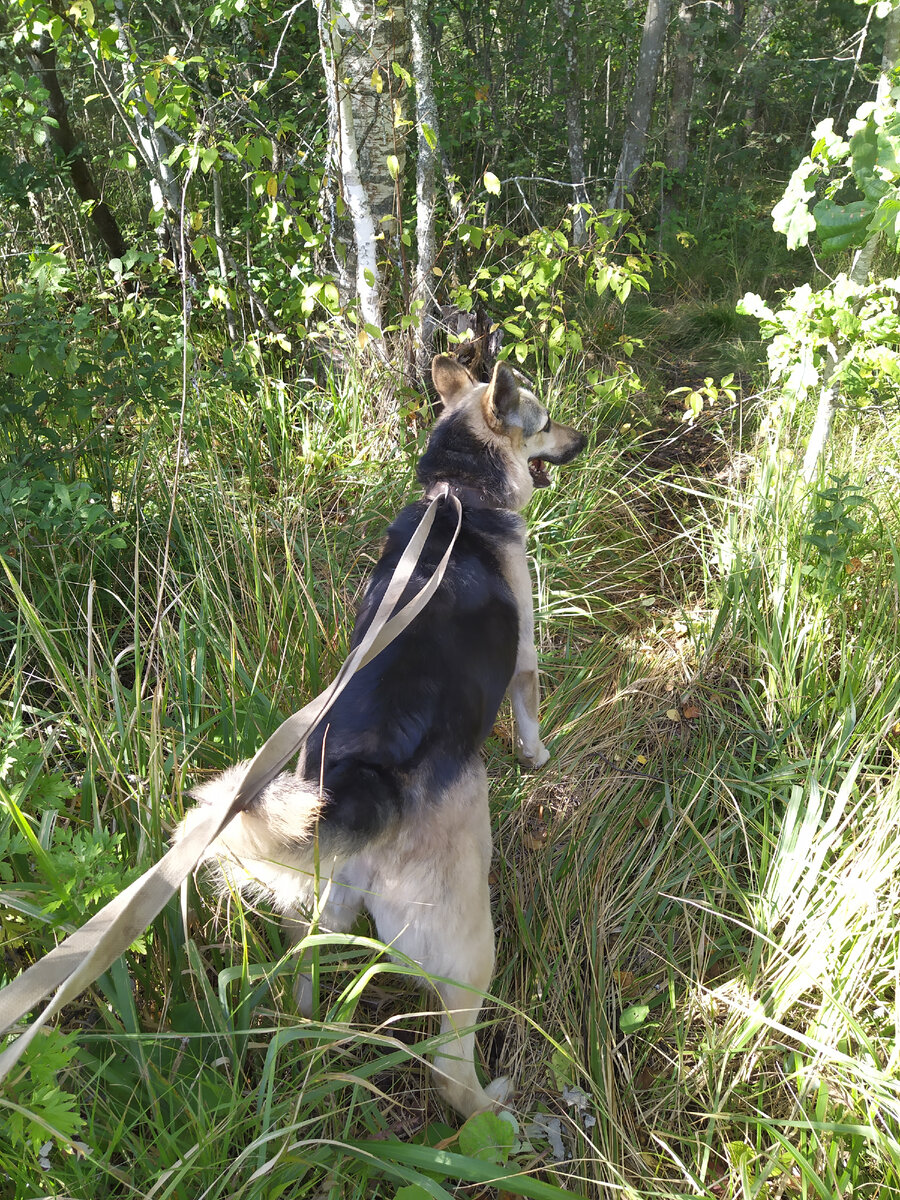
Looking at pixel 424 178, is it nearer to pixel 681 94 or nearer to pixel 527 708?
pixel 527 708

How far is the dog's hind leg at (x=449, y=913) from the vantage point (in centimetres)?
170

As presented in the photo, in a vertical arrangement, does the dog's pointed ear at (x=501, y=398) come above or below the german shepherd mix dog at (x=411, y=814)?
above

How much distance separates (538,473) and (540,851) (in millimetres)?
1637

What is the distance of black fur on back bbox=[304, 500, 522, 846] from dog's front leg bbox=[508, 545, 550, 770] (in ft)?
0.48

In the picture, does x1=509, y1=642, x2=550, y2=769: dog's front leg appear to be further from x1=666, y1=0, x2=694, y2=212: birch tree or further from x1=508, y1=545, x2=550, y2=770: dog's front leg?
x1=666, y1=0, x2=694, y2=212: birch tree

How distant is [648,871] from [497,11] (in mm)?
9235

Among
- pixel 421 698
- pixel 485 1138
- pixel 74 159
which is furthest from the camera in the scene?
pixel 74 159

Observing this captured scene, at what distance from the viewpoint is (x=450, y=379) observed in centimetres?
334

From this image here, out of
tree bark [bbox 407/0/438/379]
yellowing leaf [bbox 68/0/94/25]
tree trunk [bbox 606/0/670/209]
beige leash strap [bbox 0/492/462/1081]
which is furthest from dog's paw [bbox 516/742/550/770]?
tree trunk [bbox 606/0/670/209]

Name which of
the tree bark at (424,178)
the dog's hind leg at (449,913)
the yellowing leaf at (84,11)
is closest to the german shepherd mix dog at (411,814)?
the dog's hind leg at (449,913)

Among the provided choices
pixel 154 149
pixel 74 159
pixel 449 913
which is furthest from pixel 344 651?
pixel 74 159

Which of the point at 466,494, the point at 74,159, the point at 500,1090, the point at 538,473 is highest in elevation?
the point at 74,159

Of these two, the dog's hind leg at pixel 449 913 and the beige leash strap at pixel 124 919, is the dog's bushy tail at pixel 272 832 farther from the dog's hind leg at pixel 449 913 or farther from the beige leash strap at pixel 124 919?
the dog's hind leg at pixel 449 913

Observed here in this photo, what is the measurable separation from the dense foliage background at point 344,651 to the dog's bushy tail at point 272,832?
0.16 m
